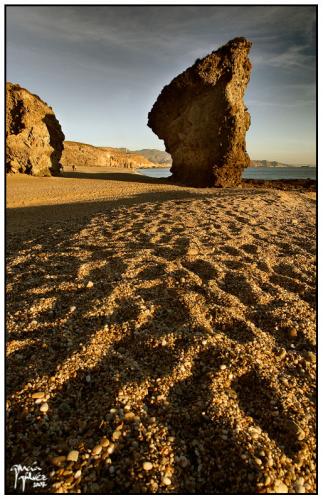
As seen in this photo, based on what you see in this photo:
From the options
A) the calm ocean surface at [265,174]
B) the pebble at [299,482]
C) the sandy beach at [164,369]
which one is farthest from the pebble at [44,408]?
the calm ocean surface at [265,174]

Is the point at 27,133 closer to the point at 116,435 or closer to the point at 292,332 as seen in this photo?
the point at 292,332

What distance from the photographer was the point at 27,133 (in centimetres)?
1812

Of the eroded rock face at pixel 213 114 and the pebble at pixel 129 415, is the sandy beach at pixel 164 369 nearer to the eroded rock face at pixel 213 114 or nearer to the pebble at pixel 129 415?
the pebble at pixel 129 415

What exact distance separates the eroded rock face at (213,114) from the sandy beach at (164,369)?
13721 millimetres

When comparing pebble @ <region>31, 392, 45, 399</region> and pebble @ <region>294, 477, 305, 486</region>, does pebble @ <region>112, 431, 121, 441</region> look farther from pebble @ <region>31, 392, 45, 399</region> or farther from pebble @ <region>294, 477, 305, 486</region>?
pebble @ <region>294, 477, 305, 486</region>

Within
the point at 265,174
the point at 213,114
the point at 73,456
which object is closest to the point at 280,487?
the point at 73,456

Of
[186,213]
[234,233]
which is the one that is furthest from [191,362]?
[186,213]

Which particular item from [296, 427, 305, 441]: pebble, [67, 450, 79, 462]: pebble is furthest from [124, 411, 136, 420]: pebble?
[296, 427, 305, 441]: pebble

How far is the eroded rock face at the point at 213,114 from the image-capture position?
16.5m

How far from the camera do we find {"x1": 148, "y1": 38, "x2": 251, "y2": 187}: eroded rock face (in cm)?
1650

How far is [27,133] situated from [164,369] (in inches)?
777

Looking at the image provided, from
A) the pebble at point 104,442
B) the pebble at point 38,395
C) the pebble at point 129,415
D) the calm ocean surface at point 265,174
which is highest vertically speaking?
the calm ocean surface at point 265,174

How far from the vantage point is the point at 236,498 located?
1.50m

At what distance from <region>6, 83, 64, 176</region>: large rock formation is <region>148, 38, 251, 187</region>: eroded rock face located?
8149 millimetres
